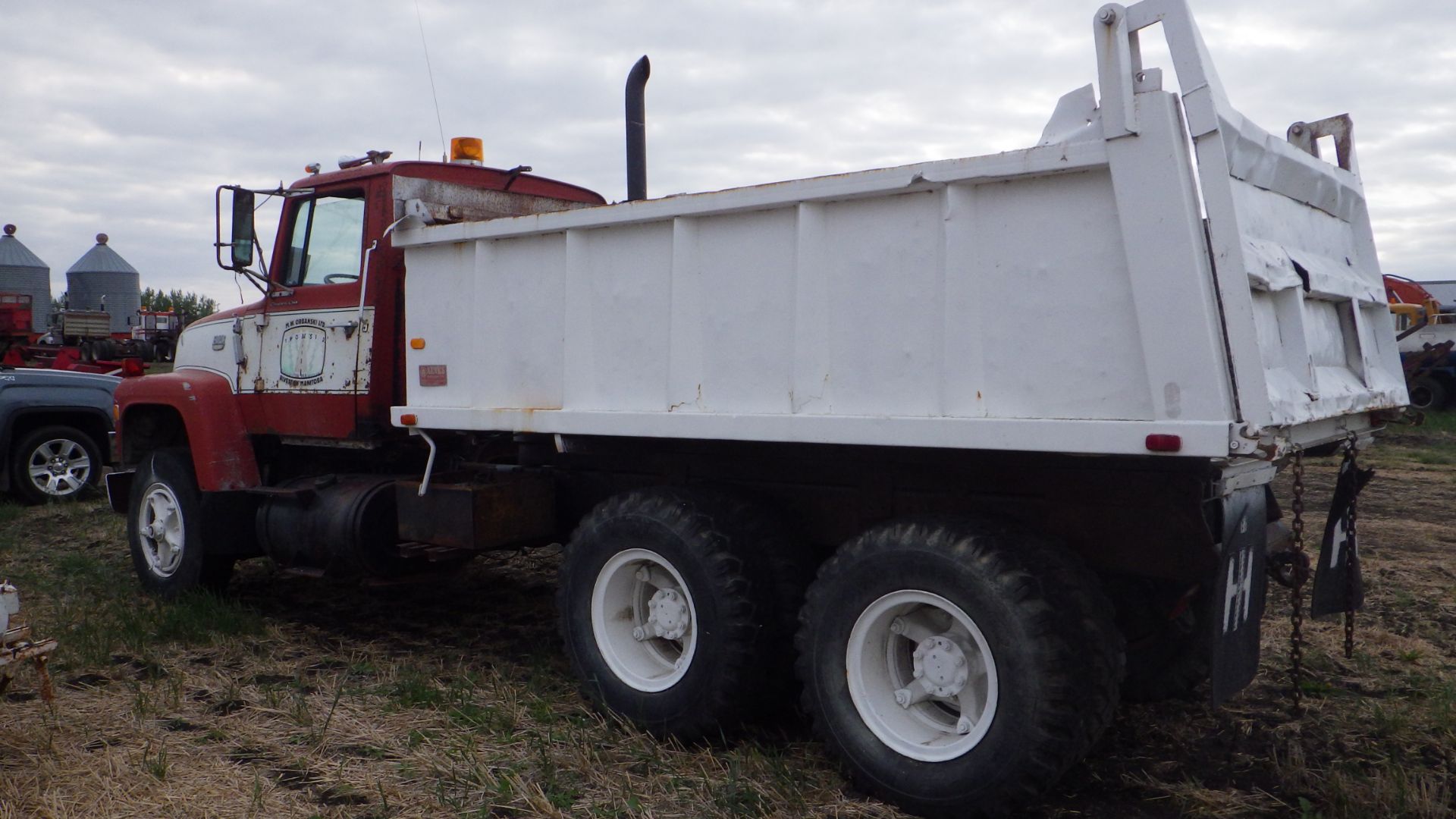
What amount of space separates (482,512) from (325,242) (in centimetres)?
207

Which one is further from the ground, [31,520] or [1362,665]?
[31,520]

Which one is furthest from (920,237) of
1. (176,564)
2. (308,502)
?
(176,564)

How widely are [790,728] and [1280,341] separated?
2.39 meters

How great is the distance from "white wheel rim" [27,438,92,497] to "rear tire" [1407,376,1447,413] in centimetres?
1959

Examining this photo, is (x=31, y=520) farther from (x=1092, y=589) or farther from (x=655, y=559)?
(x=1092, y=589)

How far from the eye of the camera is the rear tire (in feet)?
61.7

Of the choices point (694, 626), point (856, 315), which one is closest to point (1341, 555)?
point (856, 315)

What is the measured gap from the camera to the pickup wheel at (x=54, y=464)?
35.0 feet

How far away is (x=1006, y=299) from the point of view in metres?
3.51

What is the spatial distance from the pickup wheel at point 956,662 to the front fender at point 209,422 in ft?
13.1

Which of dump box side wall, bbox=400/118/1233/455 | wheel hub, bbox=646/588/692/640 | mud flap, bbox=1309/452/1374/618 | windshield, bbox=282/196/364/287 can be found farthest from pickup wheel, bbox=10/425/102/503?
mud flap, bbox=1309/452/1374/618

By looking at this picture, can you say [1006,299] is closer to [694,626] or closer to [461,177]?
[694,626]

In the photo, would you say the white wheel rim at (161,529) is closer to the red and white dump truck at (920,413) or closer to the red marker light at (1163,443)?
the red and white dump truck at (920,413)

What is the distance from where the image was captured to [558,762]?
4043mm
